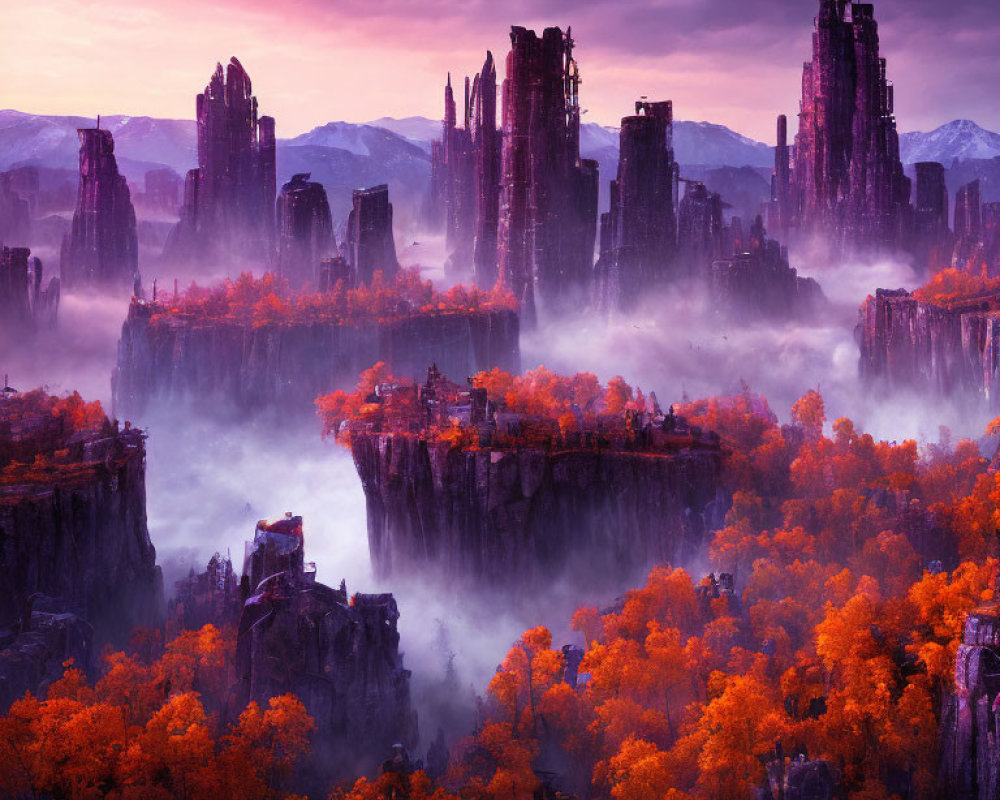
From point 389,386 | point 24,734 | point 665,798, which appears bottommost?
point 665,798

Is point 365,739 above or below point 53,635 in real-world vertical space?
below

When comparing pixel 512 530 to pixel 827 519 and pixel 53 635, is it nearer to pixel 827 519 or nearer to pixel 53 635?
pixel 827 519

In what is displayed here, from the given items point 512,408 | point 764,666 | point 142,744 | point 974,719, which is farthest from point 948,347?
point 142,744

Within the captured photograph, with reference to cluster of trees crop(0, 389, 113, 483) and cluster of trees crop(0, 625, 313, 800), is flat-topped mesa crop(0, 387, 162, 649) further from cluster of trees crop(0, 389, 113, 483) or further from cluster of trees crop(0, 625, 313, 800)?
cluster of trees crop(0, 625, 313, 800)

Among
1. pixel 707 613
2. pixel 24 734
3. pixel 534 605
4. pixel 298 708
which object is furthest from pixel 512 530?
pixel 24 734

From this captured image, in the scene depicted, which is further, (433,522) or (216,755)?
(433,522)
